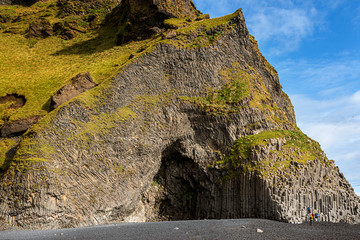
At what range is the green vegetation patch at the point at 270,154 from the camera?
3083 cm

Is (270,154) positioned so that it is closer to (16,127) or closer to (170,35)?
(170,35)

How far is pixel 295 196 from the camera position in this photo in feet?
94.6

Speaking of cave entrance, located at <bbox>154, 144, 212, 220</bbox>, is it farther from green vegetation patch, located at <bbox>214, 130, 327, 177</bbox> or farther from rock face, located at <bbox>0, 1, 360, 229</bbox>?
green vegetation patch, located at <bbox>214, 130, 327, 177</bbox>

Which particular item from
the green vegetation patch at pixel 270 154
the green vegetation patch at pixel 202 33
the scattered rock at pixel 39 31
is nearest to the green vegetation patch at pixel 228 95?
the green vegetation patch at pixel 270 154

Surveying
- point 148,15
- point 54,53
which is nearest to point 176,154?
point 148,15

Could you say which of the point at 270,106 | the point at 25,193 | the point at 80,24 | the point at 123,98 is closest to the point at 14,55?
the point at 80,24

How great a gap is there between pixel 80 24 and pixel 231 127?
54.8 metres

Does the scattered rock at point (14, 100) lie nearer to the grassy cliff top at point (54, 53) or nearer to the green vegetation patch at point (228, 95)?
the grassy cliff top at point (54, 53)

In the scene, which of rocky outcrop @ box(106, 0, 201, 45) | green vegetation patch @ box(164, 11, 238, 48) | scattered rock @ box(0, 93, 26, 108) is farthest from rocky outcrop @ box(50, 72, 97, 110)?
rocky outcrop @ box(106, 0, 201, 45)

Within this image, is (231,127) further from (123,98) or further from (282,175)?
(123,98)

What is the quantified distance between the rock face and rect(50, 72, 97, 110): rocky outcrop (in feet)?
9.15

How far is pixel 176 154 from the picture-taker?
1443 inches

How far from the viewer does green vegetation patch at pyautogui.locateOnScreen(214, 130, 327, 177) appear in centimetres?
3083

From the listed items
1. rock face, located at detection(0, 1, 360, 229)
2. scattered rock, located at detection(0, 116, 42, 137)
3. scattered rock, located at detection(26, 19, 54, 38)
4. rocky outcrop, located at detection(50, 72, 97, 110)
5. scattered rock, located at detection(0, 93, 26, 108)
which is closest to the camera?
rock face, located at detection(0, 1, 360, 229)
